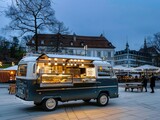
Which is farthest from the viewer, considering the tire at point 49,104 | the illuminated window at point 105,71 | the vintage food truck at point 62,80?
the illuminated window at point 105,71

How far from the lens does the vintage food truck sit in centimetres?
1251

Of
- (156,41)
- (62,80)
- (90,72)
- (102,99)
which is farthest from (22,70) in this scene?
(156,41)

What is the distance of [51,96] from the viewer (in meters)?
12.8

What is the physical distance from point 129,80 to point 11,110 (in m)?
34.1

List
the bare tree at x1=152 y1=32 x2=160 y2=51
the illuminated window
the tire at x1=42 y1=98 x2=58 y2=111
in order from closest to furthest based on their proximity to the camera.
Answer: the tire at x1=42 y1=98 x2=58 y2=111 → the illuminated window → the bare tree at x1=152 y1=32 x2=160 y2=51

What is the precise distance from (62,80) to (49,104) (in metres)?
1.41

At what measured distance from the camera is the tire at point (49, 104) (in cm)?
1266

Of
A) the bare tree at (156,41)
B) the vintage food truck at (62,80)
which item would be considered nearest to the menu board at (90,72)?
the vintage food truck at (62,80)

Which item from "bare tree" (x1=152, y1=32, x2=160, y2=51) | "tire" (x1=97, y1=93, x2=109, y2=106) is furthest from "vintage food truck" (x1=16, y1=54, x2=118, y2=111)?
"bare tree" (x1=152, y1=32, x2=160, y2=51)

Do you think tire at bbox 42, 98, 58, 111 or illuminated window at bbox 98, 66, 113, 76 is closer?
tire at bbox 42, 98, 58, 111

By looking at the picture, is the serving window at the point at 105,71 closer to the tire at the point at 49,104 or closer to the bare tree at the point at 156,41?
the tire at the point at 49,104

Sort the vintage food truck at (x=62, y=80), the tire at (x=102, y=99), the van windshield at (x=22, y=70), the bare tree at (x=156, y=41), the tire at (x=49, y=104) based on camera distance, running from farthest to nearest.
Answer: the bare tree at (x=156, y=41) → the tire at (x=102, y=99) → the van windshield at (x=22, y=70) → the tire at (x=49, y=104) → the vintage food truck at (x=62, y=80)

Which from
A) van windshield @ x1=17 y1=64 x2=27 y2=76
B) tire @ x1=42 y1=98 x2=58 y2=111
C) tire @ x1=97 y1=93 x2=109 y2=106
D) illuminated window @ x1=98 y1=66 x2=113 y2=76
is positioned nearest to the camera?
tire @ x1=42 y1=98 x2=58 y2=111

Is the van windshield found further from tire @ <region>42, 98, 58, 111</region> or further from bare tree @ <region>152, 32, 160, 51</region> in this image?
bare tree @ <region>152, 32, 160, 51</region>
